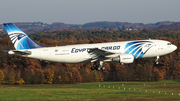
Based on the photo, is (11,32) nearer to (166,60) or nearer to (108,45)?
(108,45)

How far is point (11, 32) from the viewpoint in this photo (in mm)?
71500

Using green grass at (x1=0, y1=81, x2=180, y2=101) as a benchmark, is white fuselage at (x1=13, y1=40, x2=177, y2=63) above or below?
above

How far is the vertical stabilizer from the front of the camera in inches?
2773

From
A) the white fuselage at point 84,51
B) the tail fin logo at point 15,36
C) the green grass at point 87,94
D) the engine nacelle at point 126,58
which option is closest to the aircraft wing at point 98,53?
the white fuselage at point 84,51

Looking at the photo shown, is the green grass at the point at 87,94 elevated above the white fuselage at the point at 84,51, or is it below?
below

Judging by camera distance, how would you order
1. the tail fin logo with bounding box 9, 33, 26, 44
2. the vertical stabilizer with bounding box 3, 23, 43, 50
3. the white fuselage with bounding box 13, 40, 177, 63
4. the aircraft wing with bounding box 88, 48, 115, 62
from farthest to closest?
the tail fin logo with bounding box 9, 33, 26, 44 < the vertical stabilizer with bounding box 3, 23, 43, 50 < the white fuselage with bounding box 13, 40, 177, 63 < the aircraft wing with bounding box 88, 48, 115, 62

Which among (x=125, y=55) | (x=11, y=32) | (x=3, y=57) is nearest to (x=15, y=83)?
(x=3, y=57)

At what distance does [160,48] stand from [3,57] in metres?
88.9

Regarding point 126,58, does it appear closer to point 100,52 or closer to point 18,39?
point 100,52

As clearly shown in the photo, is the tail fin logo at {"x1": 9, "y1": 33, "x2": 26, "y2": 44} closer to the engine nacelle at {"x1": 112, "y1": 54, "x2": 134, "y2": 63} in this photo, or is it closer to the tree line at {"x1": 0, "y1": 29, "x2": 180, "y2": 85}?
the engine nacelle at {"x1": 112, "y1": 54, "x2": 134, "y2": 63}

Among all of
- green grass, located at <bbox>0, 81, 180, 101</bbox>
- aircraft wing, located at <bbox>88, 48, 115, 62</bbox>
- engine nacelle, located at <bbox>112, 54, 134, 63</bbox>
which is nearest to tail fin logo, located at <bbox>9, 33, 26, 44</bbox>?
green grass, located at <bbox>0, 81, 180, 101</bbox>

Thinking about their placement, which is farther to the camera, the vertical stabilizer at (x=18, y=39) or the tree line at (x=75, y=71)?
the tree line at (x=75, y=71)

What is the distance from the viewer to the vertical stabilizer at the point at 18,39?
70.4 m

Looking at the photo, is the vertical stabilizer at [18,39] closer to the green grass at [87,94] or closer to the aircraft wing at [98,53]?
the aircraft wing at [98,53]
